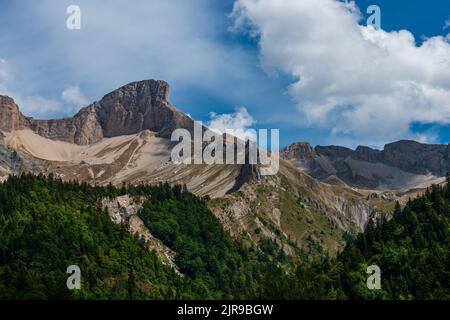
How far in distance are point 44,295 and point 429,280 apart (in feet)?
288

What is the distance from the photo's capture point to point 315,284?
197m
